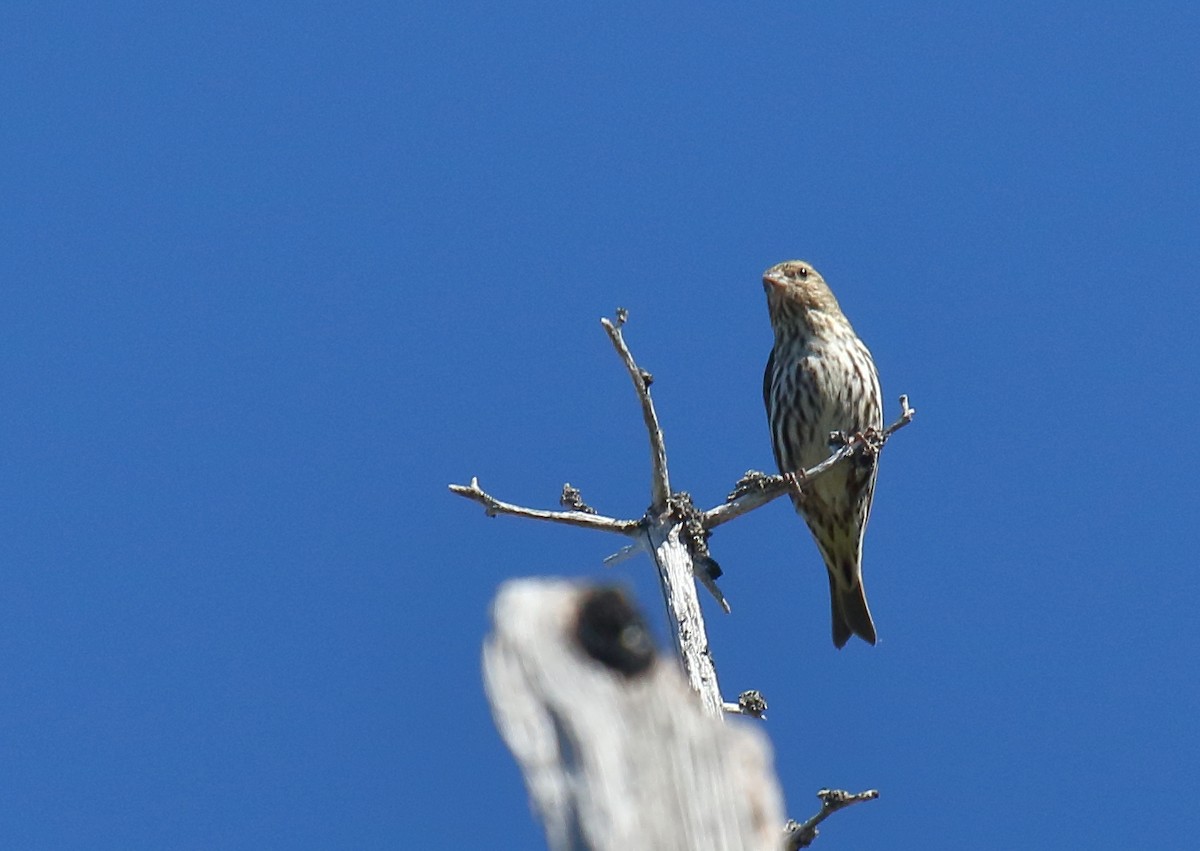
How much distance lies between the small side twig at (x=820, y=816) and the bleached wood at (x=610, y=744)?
4.06 m

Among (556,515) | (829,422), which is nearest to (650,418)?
(556,515)

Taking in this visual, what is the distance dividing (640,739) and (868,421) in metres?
7.96

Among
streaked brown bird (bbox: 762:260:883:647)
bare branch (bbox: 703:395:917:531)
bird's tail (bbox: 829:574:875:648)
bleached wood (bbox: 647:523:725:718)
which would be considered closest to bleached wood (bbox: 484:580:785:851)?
bleached wood (bbox: 647:523:725:718)

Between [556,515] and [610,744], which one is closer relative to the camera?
[610,744]

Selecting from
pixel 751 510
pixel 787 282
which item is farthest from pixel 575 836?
pixel 787 282

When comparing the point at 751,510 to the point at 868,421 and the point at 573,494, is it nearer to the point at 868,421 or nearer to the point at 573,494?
the point at 573,494

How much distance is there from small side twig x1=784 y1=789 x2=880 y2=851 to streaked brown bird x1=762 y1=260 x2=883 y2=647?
3388 millimetres

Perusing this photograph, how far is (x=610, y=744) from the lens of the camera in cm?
267

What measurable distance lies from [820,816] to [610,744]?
4299 millimetres

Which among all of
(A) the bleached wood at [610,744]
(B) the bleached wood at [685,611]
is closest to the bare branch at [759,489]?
(B) the bleached wood at [685,611]

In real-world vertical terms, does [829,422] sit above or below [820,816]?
above

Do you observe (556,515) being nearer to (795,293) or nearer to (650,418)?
(650,418)

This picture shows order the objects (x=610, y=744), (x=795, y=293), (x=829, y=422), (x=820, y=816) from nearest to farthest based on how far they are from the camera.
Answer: (x=610, y=744) → (x=820, y=816) → (x=829, y=422) → (x=795, y=293)

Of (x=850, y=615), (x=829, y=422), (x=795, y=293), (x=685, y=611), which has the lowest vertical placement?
(x=685, y=611)
